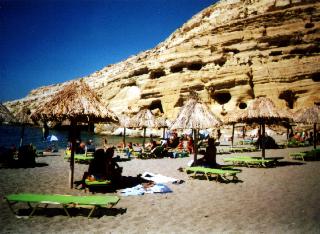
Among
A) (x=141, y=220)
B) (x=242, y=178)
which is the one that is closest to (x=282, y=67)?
(x=242, y=178)

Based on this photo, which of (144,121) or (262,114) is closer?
(262,114)

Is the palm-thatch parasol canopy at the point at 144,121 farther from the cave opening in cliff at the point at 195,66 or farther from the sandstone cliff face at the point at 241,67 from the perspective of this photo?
the cave opening in cliff at the point at 195,66

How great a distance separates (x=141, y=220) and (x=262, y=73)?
38.9 meters

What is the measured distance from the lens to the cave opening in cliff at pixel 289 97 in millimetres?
39062

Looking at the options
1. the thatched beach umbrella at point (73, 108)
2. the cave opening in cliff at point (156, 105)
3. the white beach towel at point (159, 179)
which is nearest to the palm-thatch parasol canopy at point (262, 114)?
the white beach towel at point (159, 179)

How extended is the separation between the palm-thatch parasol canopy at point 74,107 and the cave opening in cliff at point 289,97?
3413 centimetres

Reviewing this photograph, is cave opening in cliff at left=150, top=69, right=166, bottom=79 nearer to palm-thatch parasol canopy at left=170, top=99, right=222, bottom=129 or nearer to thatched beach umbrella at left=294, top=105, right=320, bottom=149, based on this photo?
thatched beach umbrella at left=294, top=105, right=320, bottom=149

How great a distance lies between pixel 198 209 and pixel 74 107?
16.1 ft

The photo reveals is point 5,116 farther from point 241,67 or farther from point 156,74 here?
point 156,74

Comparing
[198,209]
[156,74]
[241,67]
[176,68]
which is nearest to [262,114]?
[198,209]

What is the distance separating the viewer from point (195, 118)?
1349 centimetres

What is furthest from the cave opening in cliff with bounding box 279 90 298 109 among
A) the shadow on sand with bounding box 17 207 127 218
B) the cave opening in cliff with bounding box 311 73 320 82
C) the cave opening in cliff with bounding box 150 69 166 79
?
the shadow on sand with bounding box 17 207 127 218

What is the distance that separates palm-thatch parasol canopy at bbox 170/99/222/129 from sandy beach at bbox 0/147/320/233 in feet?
9.04

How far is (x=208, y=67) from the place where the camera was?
46.7 metres
